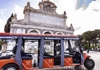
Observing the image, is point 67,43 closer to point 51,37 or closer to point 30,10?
point 51,37

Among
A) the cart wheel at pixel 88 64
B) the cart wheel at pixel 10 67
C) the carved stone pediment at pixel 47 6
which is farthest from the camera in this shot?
the carved stone pediment at pixel 47 6

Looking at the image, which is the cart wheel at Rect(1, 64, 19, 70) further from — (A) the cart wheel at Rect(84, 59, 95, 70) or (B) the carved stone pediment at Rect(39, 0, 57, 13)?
(B) the carved stone pediment at Rect(39, 0, 57, 13)

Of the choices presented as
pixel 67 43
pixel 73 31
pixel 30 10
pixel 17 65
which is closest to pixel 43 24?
pixel 30 10

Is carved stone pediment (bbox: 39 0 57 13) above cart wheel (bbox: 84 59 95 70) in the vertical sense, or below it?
above

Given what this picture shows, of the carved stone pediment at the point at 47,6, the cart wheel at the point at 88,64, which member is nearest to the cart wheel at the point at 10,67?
the cart wheel at the point at 88,64

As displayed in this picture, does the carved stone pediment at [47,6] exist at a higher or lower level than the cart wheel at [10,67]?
higher

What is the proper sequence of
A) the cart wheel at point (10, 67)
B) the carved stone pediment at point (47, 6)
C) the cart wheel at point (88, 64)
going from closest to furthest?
the cart wheel at point (10, 67), the cart wheel at point (88, 64), the carved stone pediment at point (47, 6)

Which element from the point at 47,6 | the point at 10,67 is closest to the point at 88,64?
the point at 10,67

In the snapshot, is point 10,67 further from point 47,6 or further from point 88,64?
point 47,6

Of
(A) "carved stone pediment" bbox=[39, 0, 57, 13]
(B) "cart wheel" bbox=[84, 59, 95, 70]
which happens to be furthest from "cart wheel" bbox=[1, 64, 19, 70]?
(A) "carved stone pediment" bbox=[39, 0, 57, 13]

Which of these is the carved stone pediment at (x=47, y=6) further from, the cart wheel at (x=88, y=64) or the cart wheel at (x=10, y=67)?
the cart wheel at (x=10, y=67)

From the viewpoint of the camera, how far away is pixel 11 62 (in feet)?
23.2

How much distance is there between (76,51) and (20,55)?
3.62 meters

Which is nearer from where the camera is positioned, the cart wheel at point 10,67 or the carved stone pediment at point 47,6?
the cart wheel at point 10,67
